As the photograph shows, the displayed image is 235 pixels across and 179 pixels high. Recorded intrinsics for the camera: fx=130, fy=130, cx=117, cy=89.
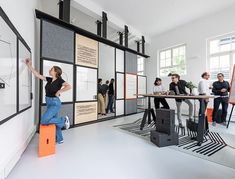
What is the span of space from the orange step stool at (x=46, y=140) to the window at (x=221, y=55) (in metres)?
5.65

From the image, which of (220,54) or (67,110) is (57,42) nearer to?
(67,110)

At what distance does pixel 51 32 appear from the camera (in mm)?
3137

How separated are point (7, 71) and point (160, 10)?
4.77 metres

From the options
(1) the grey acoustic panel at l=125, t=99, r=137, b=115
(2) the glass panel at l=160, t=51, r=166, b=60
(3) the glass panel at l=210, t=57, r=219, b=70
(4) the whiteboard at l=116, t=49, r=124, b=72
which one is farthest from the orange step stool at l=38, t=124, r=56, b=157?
(2) the glass panel at l=160, t=51, r=166, b=60

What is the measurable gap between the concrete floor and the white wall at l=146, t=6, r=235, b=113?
4273 millimetres

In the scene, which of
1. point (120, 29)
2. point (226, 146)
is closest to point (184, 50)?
point (120, 29)

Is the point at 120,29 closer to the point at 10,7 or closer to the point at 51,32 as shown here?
the point at 51,32

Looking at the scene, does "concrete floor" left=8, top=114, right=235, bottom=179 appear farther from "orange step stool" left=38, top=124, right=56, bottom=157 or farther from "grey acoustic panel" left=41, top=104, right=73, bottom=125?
"grey acoustic panel" left=41, top=104, right=73, bottom=125

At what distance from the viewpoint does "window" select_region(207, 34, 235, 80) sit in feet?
15.0

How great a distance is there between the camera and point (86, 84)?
12.9 feet

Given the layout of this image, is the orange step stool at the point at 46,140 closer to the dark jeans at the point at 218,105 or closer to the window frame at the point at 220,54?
the dark jeans at the point at 218,105

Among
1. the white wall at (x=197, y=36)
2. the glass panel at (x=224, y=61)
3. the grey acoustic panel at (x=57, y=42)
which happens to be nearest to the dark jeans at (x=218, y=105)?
the white wall at (x=197, y=36)

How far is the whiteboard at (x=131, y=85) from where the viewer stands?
5.54m

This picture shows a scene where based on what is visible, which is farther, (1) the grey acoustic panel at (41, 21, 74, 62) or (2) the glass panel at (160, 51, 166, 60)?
(2) the glass panel at (160, 51, 166, 60)
